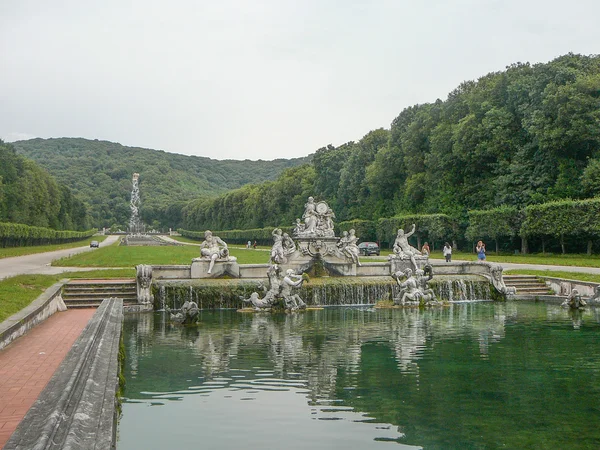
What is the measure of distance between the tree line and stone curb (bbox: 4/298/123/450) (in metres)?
37.8

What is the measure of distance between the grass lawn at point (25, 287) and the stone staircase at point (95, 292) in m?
0.78

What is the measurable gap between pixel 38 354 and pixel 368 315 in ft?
35.6

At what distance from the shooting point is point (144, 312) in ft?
66.7

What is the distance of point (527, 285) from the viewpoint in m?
24.4

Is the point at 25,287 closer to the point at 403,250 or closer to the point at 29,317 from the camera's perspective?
the point at 29,317

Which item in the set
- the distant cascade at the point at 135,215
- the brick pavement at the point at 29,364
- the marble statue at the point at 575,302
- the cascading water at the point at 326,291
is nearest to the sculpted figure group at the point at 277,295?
the cascading water at the point at 326,291

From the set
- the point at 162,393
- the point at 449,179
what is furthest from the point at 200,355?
the point at 449,179

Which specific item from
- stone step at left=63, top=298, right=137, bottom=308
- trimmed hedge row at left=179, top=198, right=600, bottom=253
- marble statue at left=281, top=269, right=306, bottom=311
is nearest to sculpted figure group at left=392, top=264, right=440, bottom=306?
marble statue at left=281, top=269, right=306, bottom=311

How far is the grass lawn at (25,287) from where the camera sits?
14.5 m

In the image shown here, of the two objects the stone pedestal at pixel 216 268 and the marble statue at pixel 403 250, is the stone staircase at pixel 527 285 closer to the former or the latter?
the marble statue at pixel 403 250

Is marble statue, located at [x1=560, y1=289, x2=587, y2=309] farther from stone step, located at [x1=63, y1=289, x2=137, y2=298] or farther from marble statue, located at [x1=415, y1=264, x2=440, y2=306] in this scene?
stone step, located at [x1=63, y1=289, x2=137, y2=298]

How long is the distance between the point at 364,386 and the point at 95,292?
44.9 ft

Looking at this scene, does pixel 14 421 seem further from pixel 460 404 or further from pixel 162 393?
pixel 460 404

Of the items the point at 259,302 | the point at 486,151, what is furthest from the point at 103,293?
the point at 486,151
